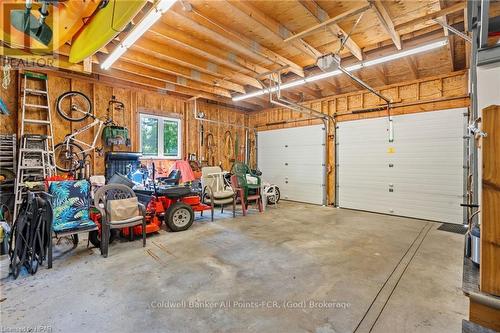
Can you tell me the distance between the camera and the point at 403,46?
13.6 feet

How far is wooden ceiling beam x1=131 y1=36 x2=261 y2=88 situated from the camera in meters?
4.20

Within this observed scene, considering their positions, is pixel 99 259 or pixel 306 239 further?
pixel 306 239

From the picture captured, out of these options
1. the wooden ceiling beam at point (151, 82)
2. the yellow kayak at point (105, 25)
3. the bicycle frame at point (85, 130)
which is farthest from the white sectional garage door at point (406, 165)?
the bicycle frame at point (85, 130)

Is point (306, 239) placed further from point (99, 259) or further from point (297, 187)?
point (297, 187)

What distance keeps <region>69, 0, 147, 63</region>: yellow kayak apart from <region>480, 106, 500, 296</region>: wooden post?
2.74 m

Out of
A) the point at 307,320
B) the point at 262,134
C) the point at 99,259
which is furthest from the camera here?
the point at 262,134

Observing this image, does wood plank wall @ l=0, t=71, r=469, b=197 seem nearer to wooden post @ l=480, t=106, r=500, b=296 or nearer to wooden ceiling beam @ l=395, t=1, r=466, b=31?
wooden ceiling beam @ l=395, t=1, r=466, b=31

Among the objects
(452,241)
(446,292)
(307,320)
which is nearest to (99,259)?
(307,320)

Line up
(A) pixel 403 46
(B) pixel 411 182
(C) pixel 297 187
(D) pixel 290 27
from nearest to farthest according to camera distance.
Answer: (D) pixel 290 27
(A) pixel 403 46
(B) pixel 411 182
(C) pixel 297 187

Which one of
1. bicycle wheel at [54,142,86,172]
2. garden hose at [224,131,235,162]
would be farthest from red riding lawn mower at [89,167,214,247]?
garden hose at [224,131,235,162]

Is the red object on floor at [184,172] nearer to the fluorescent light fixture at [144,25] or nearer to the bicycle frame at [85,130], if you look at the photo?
the bicycle frame at [85,130]

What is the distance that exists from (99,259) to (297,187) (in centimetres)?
611

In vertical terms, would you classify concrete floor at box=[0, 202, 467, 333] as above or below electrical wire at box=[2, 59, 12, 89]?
below

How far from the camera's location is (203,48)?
170 inches
